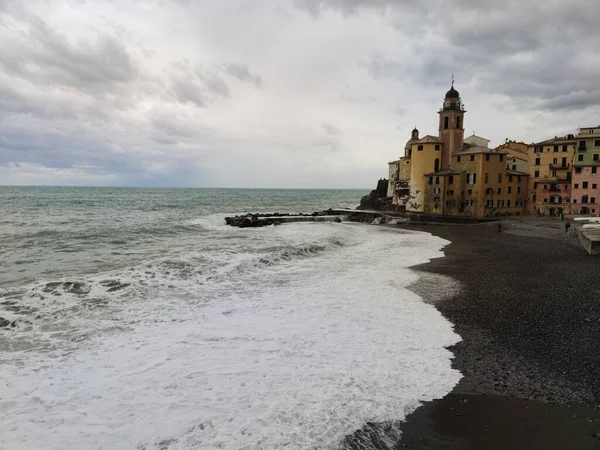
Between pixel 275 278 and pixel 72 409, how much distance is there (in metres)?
11.6

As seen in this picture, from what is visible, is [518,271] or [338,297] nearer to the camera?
[338,297]

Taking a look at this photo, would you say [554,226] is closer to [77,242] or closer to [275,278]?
[275,278]

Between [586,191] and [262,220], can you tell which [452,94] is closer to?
[586,191]

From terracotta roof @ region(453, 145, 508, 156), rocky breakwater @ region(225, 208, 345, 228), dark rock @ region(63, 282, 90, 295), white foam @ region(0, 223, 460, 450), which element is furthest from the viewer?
terracotta roof @ region(453, 145, 508, 156)

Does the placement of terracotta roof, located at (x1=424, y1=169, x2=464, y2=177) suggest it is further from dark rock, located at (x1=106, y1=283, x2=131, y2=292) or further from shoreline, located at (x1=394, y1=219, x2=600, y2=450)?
dark rock, located at (x1=106, y1=283, x2=131, y2=292)

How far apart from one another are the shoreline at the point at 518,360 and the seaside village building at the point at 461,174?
3171 centimetres

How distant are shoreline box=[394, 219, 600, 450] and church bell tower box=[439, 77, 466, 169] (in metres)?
38.2

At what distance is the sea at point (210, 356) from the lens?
21.2 ft

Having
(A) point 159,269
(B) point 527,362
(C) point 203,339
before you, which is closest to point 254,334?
(C) point 203,339

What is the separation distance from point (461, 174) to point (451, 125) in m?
9.09

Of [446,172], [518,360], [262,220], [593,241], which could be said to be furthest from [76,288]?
[446,172]

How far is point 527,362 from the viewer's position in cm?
899

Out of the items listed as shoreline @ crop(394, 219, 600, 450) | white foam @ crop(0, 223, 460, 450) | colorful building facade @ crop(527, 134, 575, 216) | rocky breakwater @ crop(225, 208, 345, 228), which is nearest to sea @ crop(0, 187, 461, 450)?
white foam @ crop(0, 223, 460, 450)

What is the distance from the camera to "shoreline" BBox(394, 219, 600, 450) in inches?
251
